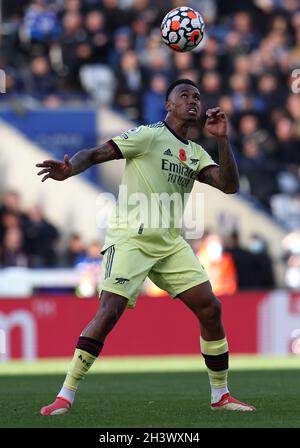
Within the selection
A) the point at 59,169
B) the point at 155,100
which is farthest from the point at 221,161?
the point at 155,100

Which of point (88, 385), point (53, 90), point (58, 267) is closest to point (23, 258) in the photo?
point (58, 267)

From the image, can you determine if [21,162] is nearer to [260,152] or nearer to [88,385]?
[260,152]

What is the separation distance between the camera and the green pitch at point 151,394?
8102 millimetres

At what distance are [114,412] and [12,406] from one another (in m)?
0.99

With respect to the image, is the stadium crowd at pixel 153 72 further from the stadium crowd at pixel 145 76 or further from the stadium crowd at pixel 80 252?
the stadium crowd at pixel 80 252

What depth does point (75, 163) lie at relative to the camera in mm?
8477

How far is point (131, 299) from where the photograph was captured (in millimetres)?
8766

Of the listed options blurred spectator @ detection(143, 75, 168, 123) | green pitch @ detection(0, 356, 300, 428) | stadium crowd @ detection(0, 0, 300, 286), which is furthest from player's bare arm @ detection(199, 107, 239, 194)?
blurred spectator @ detection(143, 75, 168, 123)

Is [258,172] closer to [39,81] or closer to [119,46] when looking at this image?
[119,46]

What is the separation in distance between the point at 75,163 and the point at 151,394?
293 centimetres

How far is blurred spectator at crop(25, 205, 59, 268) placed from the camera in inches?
763

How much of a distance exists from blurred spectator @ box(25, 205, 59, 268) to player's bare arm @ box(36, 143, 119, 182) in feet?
35.4

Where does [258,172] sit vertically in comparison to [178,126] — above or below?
below

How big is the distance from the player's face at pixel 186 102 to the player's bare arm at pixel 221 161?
0.65 feet
